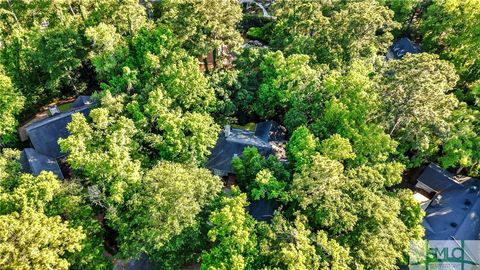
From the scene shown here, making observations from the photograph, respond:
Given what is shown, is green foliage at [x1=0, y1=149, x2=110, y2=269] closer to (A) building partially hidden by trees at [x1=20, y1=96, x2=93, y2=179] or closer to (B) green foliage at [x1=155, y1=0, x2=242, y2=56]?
(A) building partially hidden by trees at [x1=20, y1=96, x2=93, y2=179]

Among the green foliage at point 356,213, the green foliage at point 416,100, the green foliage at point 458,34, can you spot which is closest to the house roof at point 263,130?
the green foliage at point 356,213

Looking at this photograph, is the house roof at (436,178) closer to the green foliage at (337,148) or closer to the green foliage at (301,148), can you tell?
the green foliage at (337,148)

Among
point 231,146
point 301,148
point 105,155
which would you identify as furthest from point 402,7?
point 105,155

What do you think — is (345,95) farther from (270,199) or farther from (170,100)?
(170,100)

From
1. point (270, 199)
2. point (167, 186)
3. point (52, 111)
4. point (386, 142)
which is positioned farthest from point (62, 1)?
point (386, 142)

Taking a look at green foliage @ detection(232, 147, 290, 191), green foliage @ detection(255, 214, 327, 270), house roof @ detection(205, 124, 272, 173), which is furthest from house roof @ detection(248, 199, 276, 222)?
house roof @ detection(205, 124, 272, 173)

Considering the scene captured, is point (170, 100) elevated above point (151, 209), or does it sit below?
above
